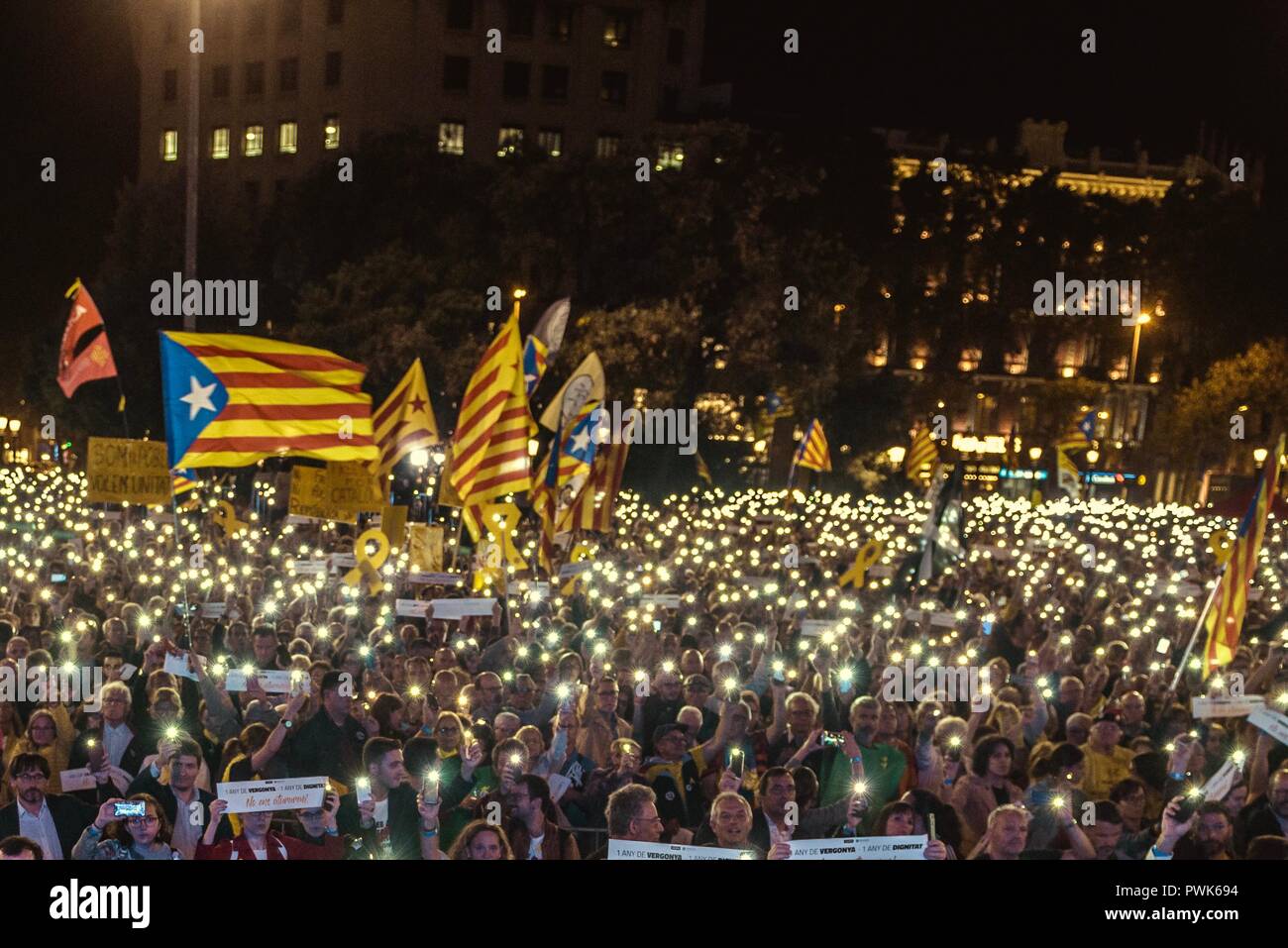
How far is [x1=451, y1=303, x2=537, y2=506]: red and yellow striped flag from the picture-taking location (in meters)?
13.7

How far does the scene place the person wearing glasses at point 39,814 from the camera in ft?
24.1

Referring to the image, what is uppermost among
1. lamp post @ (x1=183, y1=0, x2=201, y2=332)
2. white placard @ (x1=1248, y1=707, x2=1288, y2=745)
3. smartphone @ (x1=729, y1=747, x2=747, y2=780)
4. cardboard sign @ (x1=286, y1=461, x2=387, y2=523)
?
lamp post @ (x1=183, y1=0, x2=201, y2=332)

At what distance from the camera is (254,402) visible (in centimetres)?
1151

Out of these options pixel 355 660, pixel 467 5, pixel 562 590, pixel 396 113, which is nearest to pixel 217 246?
pixel 396 113

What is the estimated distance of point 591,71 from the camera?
2643 inches

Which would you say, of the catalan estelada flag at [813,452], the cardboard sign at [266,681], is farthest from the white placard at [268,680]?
the catalan estelada flag at [813,452]

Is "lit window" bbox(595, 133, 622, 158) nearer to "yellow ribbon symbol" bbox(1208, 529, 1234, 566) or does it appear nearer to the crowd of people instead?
"yellow ribbon symbol" bbox(1208, 529, 1234, 566)

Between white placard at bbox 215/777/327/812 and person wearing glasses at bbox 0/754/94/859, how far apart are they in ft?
3.03

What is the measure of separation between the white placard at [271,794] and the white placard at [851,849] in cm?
217

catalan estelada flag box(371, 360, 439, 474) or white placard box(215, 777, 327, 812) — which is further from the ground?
catalan estelada flag box(371, 360, 439, 474)

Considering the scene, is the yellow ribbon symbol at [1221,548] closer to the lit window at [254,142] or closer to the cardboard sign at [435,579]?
the cardboard sign at [435,579]

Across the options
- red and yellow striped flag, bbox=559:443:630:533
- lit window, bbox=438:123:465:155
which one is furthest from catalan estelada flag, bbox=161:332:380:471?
lit window, bbox=438:123:465:155

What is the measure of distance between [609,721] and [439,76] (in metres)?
59.8

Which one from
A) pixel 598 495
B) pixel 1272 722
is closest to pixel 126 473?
pixel 598 495
